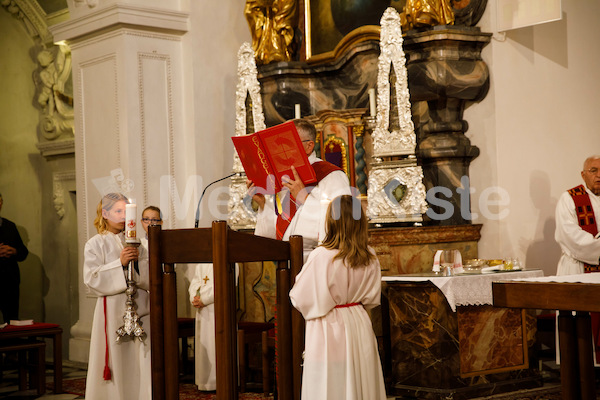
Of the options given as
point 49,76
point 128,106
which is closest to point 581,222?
point 128,106

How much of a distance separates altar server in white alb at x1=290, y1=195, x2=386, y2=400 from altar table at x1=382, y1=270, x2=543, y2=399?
6.87ft

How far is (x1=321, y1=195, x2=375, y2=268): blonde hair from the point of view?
4703 mm

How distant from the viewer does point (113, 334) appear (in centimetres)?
588

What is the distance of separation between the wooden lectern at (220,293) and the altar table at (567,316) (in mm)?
1193

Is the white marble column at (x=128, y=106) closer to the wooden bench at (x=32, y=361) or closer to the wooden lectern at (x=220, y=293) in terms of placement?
the wooden bench at (x=32, y=361)

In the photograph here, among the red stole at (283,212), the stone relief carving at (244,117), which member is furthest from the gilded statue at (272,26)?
the red stole at (283,212)

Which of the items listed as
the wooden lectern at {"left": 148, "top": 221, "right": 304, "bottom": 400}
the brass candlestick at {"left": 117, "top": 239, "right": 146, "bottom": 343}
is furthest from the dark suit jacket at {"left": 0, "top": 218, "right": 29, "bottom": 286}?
the wooden lectern at {"left": 148, "top": 221, "right": 304, "bottom": 400}

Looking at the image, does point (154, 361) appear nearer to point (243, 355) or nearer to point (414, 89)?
point (243, 355)

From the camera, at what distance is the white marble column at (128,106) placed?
30.3 feet

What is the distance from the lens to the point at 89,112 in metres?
9.63

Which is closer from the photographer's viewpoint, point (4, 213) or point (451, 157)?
point (451, 157)

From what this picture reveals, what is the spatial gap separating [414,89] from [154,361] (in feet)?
15.1

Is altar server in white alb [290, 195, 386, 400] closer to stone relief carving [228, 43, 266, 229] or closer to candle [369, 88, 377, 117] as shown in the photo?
candle [369, 88, 377, 117]

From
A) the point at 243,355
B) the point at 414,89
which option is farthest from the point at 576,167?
the point at 243,355
